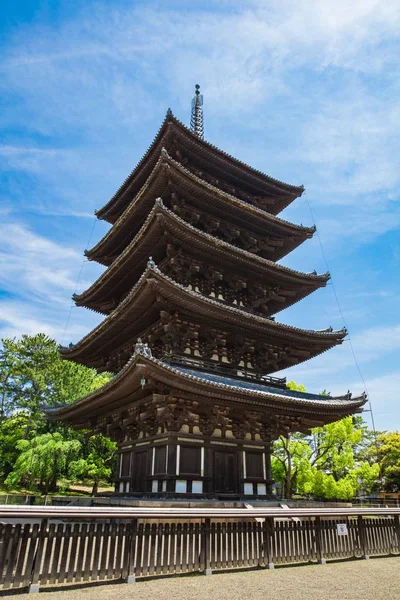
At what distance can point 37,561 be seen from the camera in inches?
324

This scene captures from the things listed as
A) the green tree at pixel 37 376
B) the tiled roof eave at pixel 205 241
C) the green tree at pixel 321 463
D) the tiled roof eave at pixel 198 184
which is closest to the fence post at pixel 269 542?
the tiled roof eave at pixel 205 241

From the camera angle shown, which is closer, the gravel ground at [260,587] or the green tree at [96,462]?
the gravel ground at [260,587]

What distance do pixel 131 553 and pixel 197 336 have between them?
27.7 ft

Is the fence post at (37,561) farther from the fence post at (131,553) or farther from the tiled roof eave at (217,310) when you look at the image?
the tiled roof eave at (217,310)

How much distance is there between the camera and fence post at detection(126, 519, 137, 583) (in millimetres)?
9014

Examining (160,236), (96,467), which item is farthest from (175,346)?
(96,467)

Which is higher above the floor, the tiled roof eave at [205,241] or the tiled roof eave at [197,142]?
the tiled roof eave at [197,142]

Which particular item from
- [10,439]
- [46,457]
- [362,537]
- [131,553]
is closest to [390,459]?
[46,457]

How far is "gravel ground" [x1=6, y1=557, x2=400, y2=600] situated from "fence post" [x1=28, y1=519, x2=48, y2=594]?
0.71 ft

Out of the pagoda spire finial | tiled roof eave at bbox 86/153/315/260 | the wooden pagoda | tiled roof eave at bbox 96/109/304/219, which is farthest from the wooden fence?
the pagoda spire finial

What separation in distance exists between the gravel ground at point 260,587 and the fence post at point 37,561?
0.71 ft

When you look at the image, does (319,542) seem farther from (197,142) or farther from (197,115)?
(197,115)

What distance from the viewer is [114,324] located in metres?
17.4

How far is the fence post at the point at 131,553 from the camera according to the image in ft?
29.6
